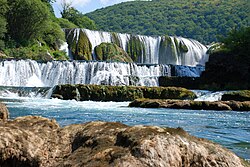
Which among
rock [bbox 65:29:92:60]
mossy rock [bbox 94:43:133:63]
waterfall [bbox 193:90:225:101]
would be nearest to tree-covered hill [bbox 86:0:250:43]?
mossy rock [bbox 94:43:133:63]

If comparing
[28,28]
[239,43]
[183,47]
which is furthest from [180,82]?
[28,28]

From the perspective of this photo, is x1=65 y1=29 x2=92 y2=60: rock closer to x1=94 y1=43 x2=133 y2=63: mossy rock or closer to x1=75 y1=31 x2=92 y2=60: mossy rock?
x1=75 y1=31 x2=92 y2=60: mossy rock

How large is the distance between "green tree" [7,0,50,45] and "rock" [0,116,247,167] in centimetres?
4604

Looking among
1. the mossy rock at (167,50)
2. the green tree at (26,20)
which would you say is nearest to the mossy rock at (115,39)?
the mossy rock at (167,50)

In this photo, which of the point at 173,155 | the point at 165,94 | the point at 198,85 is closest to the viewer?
the point at 173,155

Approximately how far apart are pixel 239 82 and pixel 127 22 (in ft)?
427

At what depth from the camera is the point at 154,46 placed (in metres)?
56.2

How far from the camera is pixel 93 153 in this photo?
359 cm

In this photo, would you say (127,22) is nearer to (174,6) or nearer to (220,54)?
(174,6)

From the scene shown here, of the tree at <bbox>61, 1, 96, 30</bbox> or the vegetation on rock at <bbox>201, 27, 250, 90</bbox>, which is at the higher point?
the tree at <bbox>61, 1, 96, 30</bbox>

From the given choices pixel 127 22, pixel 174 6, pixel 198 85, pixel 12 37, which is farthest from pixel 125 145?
pixel 174 6

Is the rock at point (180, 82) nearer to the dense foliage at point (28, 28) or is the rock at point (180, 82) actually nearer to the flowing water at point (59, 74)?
the flowing water at point (59, 74)

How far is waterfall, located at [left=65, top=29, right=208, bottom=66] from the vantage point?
52481mm

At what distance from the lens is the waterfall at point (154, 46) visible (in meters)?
52.5
